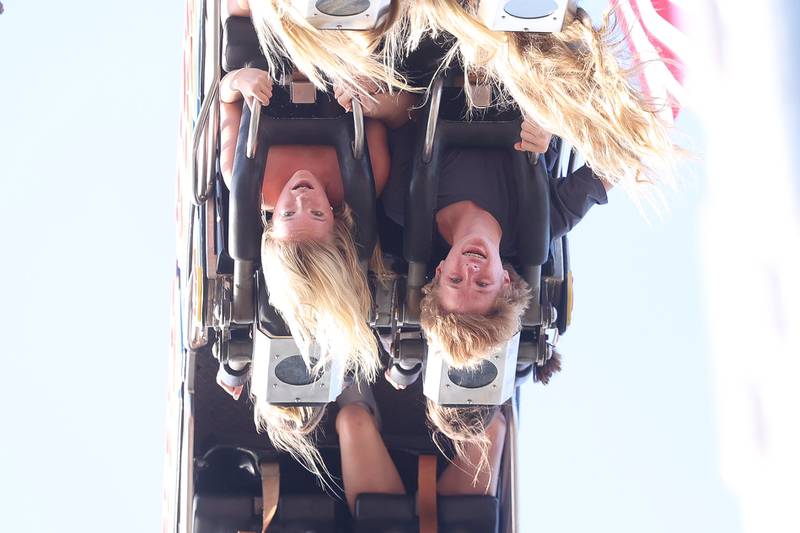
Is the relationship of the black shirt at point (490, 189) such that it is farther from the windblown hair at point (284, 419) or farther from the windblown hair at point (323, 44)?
the windblown hair at point (284, 419)

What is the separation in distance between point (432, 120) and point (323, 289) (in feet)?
1.43

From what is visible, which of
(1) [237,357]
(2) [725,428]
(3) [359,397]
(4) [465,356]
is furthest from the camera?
(3) [359,397]

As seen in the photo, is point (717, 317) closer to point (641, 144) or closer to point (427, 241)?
point (641, 144)

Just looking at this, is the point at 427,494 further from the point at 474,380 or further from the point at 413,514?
the point at 474,380

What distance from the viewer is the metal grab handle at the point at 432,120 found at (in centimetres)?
244

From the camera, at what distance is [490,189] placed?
8.60 feet

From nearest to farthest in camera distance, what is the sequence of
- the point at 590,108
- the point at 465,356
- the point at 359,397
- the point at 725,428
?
the point at 725,428, the point at 590,108, the point at 465,356, the point at 359,397

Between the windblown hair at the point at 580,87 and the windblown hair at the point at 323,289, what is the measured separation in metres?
0.49

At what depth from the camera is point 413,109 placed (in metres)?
2.70

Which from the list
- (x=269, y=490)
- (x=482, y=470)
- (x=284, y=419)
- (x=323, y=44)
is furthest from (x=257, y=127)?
(x=482, y=470)

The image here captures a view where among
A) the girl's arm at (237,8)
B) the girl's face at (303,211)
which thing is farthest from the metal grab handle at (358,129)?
the girl's arm at (237,8)

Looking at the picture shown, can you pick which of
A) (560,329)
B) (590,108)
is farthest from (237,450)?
(590,108)

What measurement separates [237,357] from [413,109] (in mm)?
718

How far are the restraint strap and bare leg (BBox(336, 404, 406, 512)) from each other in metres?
0.06
